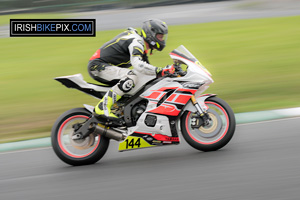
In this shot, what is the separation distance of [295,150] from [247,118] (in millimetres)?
1757

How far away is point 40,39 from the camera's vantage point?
54.2ft

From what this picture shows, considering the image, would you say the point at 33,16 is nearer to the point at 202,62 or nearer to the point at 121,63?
the point at 202,62

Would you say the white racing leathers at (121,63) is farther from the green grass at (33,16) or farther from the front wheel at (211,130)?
the green grass at (33,16)

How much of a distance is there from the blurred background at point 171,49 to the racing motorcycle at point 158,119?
1.83m

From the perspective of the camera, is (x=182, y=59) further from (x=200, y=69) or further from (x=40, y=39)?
(x=40, y=39)

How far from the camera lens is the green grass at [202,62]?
339 inches

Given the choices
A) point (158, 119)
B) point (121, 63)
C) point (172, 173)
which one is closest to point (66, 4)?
point (121, 63)

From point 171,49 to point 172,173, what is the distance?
8688 millimetres

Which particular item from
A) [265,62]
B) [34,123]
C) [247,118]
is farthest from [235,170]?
[265,62]

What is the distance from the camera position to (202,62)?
12.1m

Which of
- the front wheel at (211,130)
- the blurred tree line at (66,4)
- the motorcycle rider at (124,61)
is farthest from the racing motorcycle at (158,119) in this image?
the blurred tree line at (66,4)

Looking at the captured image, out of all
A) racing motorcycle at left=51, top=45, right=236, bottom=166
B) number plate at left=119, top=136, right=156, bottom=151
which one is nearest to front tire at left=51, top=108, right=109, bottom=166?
racing motorcycle at left=51, top=45, right=236, bottom=166

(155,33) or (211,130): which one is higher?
(155,33)

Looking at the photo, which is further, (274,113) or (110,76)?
(274,113)
